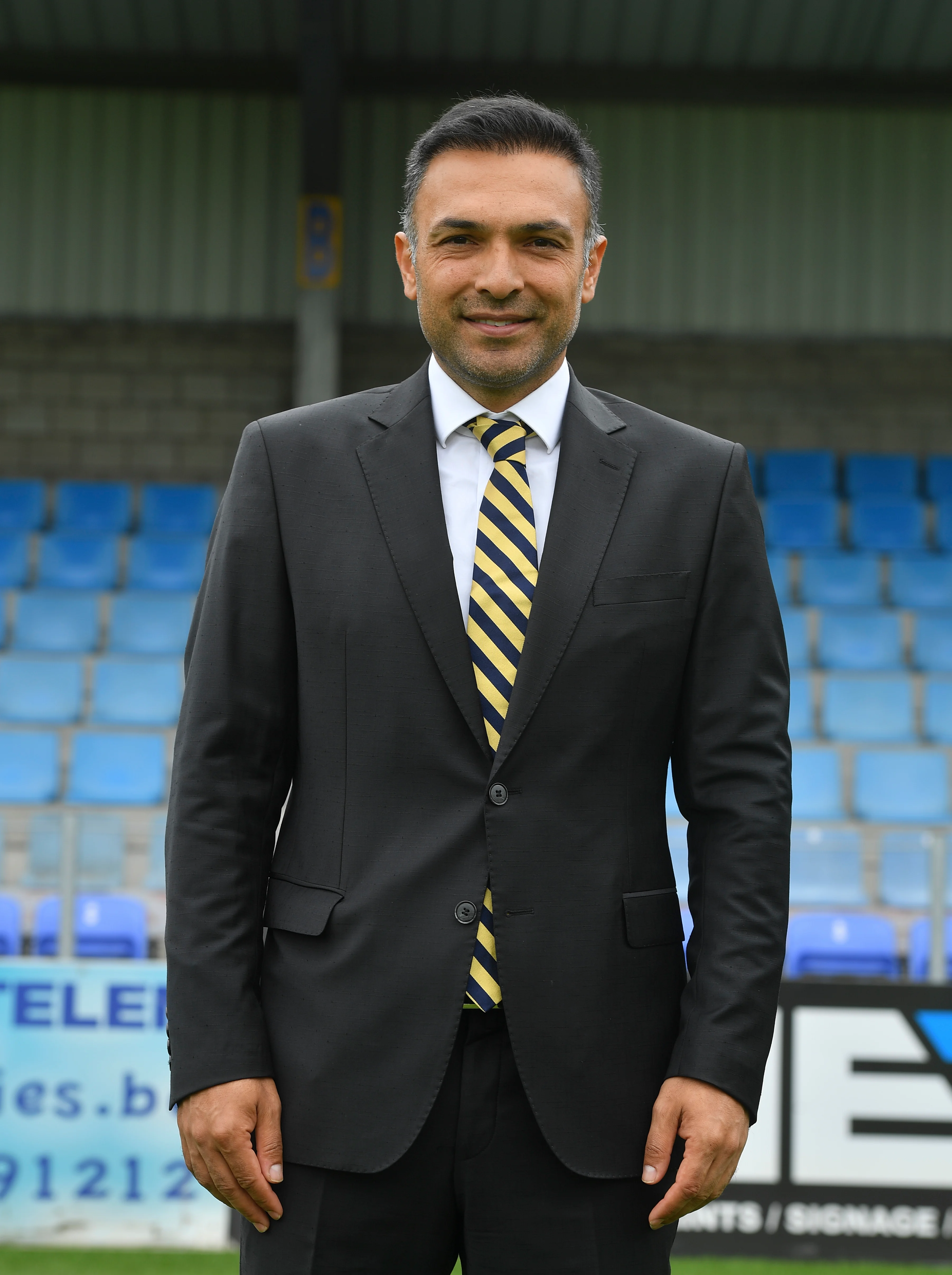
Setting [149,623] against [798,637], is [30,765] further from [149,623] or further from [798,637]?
[798,637]

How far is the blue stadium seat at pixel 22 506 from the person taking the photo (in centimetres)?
788

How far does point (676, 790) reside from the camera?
61.6 inches

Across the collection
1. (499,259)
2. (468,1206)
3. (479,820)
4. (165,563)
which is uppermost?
(165,563)

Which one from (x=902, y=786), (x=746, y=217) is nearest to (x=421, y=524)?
(x=902, y=786)

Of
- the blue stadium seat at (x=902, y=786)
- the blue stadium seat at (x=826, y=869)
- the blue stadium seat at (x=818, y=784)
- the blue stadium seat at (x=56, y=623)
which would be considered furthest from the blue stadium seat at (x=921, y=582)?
the blue stadium seat at (x=56, y=623)

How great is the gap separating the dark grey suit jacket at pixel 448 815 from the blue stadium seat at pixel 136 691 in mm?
4938

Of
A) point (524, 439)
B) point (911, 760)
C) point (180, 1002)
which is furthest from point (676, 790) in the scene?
point (911, 760)

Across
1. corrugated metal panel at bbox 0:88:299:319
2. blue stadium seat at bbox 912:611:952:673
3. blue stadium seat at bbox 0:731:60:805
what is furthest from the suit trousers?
corrugated metal panel at bbox 0:88:299:319

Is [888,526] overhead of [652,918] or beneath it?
overhead

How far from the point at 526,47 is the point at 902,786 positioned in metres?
5.01

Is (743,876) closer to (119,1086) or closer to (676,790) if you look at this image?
(676,790)

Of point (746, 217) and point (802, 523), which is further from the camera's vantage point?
point (746, 217)

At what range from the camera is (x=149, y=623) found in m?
6.95

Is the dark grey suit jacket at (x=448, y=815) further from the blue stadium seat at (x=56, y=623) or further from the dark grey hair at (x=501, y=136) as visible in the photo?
the blue stadium seat at (x=56, y=623)
